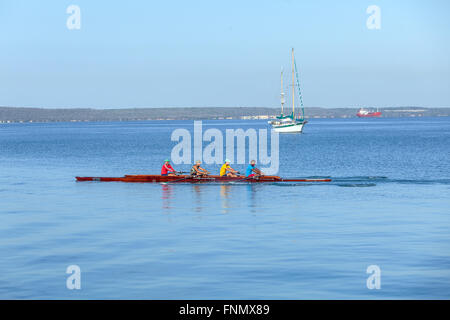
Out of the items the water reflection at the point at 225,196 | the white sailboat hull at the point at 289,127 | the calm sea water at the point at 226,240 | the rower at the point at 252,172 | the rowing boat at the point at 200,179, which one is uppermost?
the white sailboat hull at the point at 289,127

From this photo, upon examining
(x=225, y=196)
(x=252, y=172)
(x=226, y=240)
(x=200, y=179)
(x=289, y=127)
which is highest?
(x=289, y=127)

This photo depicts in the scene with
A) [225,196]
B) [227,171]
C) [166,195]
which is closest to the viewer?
[225,196]

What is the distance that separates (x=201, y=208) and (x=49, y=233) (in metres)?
8.85

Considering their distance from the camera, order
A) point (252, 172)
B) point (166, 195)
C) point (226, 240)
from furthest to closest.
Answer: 1. point (252, 172)
2. point (166, 195)
3. point (226, 240)

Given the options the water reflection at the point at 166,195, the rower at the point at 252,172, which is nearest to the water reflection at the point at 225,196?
the rower at the point at 252,172

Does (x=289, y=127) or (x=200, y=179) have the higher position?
(x=289, y=127)

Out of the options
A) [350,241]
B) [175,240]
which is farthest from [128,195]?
[350,241]

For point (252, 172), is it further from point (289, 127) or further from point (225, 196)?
point (289, 127)

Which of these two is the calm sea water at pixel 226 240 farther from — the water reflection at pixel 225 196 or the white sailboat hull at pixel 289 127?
the white sailboat hull at pixel 289 127

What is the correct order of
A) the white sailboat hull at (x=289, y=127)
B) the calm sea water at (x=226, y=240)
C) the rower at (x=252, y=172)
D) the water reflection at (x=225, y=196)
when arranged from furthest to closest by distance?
the white sailboat hull at (x=289, y=127) < the rower at (x=252, y=172) < the water reflection at (x=225, y=196) < the calm sea water at (x=226, y=240)

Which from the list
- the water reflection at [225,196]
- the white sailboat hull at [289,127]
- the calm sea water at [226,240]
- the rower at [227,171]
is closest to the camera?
the calm sea water at [226,240]

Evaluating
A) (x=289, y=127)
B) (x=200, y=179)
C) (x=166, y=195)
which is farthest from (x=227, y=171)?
(x=289, y=127)

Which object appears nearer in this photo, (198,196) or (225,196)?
(225,196)

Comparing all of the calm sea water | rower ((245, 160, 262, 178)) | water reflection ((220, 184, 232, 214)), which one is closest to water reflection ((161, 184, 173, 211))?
the calm sea water
